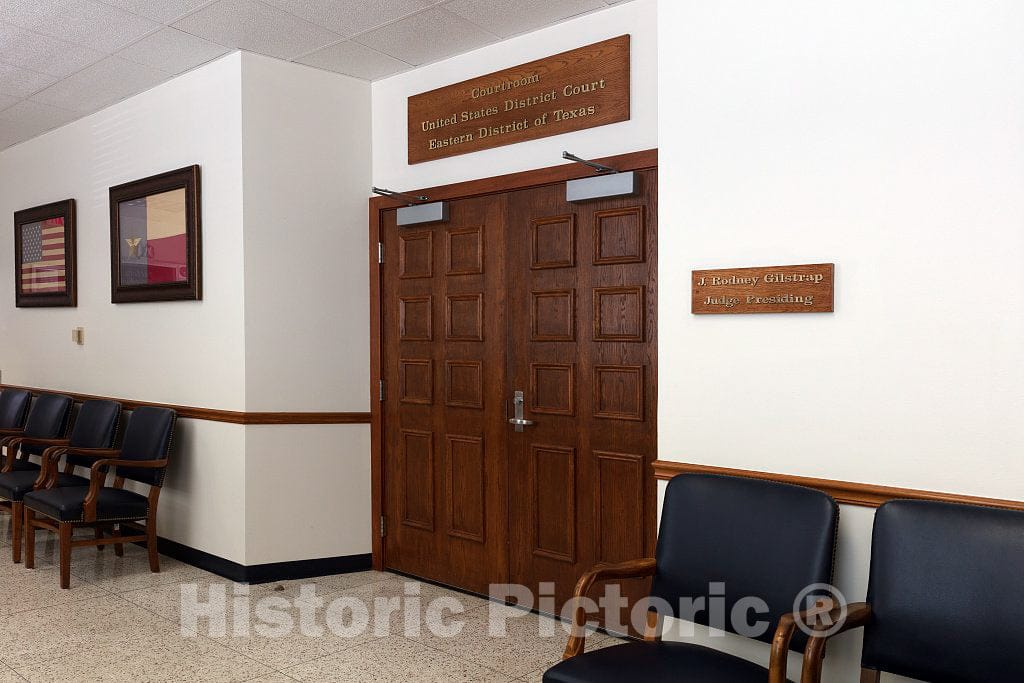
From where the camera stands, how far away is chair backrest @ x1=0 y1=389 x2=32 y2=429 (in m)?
5.80

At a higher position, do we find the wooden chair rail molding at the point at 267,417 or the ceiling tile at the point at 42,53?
the ceiling tile at the point at 42,53

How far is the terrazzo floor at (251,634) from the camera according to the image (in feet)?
10.7

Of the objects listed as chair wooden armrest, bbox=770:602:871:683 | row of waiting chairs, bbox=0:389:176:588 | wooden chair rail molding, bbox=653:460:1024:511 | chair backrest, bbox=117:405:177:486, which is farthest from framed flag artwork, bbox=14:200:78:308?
chair wooden armrest, bbox=770:602:871:683

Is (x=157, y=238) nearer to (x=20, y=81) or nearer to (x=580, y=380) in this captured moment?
(x=20, y=81)

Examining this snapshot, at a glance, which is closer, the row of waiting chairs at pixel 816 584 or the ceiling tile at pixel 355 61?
the row of waiting chairs at pixel 816 584

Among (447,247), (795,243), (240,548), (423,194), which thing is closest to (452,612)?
(240,548)

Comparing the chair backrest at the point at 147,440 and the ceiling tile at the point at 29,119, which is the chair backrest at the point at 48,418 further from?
the ceiling tile at the point at 29,119

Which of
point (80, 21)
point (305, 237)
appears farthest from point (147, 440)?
point (80, 21)

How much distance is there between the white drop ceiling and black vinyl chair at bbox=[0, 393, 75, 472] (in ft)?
6.56

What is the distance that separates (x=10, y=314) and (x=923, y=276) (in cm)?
669

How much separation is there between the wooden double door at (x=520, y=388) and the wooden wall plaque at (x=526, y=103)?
0.30 m

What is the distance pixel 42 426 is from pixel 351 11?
358 centimetres

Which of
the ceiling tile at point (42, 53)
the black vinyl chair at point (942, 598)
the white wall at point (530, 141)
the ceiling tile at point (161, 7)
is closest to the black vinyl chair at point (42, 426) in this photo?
the ceiling tile at point (42, 53)

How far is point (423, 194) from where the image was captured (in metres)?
4.50
